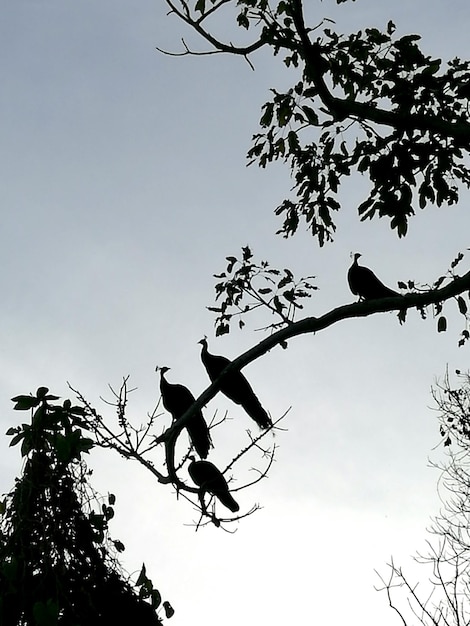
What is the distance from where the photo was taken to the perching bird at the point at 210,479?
3938mm

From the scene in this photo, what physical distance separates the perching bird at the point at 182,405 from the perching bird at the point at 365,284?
67.3 inches

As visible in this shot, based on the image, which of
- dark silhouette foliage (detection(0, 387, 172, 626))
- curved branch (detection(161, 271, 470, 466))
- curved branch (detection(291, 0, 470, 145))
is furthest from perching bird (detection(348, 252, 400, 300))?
dark silhouette foliage (detection(0, 387, 172, 626))

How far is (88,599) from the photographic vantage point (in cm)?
269

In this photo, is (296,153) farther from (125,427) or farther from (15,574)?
(15,574)

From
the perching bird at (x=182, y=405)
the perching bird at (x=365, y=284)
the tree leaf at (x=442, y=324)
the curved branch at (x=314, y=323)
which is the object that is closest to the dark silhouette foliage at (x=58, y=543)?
the curved branch at (x=314, y=323)

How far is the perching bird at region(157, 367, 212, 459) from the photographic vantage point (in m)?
4.50

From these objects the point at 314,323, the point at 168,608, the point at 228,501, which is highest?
the point at 314,323

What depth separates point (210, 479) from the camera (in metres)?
3.94

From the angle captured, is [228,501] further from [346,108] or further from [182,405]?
[346,108]

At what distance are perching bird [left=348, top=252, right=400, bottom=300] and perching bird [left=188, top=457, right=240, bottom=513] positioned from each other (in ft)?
7.72

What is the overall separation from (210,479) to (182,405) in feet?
3.29

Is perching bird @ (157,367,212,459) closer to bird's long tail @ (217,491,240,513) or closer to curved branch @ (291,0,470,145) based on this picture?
bird's long tail @ (217,491,240,513)

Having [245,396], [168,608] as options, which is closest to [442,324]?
[245,396]

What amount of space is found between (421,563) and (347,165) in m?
4.31
